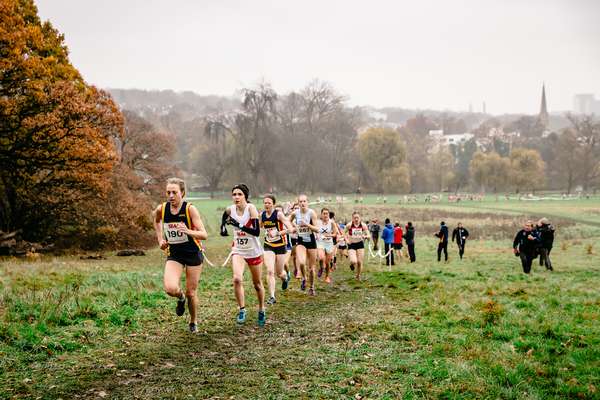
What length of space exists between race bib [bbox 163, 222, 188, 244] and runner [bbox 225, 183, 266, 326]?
1262mm

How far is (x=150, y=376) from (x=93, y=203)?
886 inches

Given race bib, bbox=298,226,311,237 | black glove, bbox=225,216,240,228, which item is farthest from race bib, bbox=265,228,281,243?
black glove, bbox=225,216,240,228

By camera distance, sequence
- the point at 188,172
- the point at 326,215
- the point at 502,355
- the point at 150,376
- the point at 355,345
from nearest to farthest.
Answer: the point at 150,376 < the point at 502,355 < the point at 355,345 < the point at 326,215 < the point at 188,172

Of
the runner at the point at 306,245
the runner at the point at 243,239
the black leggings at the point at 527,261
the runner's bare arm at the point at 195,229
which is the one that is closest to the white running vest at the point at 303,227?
the runner at the point at 306,245

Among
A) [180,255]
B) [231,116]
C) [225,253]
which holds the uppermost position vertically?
[231,116]

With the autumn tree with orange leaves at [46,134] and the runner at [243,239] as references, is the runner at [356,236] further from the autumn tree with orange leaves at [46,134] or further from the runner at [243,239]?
the autumn tree with orange leaves at [46,134]

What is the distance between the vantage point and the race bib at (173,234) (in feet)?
24.8

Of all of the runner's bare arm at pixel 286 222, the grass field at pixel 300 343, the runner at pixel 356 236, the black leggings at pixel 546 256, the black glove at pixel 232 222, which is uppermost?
the black glove at pixel 232 222

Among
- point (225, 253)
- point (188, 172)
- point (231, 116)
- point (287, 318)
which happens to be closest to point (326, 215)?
point (287, 318)

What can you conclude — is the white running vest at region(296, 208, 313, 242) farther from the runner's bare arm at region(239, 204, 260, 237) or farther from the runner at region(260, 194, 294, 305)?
the runner's bare arm at region(239, 204, 260, 237)

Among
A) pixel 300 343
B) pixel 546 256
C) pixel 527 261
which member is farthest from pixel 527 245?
pixel 300 343

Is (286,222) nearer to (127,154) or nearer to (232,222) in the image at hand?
(232,222)

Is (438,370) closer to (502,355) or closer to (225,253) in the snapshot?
(502,355)

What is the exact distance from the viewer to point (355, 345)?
7.63 metres
